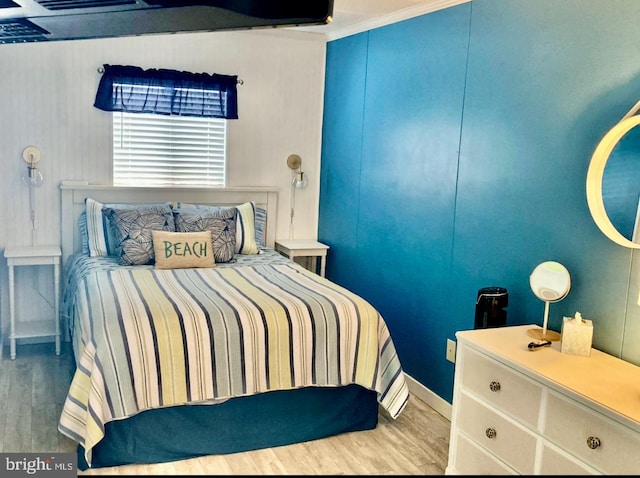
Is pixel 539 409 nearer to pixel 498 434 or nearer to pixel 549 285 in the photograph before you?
pixel 498 434

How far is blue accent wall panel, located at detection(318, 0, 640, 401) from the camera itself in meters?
2.51

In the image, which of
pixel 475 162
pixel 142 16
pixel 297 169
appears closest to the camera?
pixel 142 16

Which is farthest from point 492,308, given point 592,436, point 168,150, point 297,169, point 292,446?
point 168,150

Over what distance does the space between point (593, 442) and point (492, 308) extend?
3.10 ft

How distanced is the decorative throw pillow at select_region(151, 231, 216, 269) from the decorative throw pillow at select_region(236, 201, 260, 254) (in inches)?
18.4

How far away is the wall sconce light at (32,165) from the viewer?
4.14 meters

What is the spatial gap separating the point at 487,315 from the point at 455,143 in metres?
1.07

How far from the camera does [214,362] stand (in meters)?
2.84

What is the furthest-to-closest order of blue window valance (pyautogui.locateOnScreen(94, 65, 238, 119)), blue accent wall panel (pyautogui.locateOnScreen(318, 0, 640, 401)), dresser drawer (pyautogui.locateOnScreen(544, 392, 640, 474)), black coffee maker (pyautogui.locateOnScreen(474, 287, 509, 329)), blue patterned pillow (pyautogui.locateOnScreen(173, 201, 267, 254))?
blue patterned pillow (pyautogui.locateOnScreen(173, 201, 267, 254)) → blue window valance (pyautogui.locateOnScreen(94, 65, 238, 119)) → black coffee maker (pyautogui.locateOnScreen(474, 287, 509, 329)) → blue accent wall panel (pyautogui.locateOnScreen(318, 0, 640, 401)) → dresser drawer (pyautogui.locateOnScreen(544, 392, 640, 474))

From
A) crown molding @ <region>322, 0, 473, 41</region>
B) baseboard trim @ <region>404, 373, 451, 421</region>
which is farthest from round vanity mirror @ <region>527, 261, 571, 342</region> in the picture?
crown molding @ <region>322, 0, 473, 41</region>

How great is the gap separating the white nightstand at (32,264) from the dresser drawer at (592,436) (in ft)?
10.5

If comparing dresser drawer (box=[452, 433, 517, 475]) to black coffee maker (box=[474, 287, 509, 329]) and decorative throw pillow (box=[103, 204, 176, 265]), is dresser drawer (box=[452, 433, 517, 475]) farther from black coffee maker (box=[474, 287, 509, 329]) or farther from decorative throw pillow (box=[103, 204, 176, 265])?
decorative throw pillow (box=[103, 204, 176, 265])

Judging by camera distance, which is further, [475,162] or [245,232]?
[245,232]

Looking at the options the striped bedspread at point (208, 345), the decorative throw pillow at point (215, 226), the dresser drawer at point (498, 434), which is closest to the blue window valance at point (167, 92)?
the decorative throw pillow at point (215, 226)
